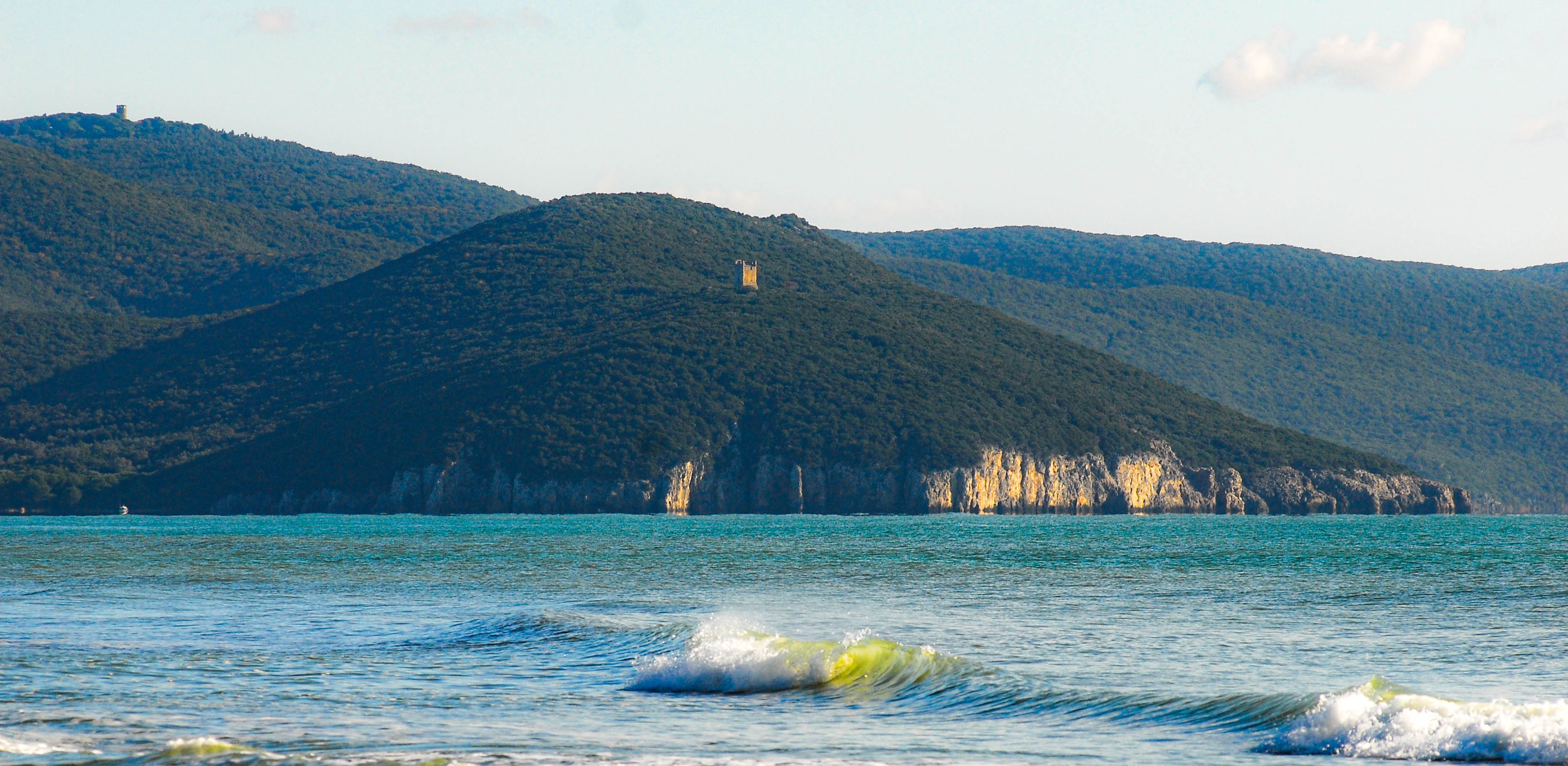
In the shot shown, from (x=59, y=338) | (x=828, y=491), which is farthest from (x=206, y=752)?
(x=59, y=338)

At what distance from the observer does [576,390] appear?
403 ft

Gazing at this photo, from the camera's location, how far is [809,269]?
574ft

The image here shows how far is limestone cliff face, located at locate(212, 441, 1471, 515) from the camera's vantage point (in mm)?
116625

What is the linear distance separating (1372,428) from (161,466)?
454 ft

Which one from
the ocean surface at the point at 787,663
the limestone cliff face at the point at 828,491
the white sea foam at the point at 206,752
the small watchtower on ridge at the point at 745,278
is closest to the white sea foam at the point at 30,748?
the ocean surface at the point at 787,663

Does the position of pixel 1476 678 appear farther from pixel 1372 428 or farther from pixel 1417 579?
pixel 1372 428

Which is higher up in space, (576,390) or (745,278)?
(745,278)

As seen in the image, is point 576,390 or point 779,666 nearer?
point 779,666

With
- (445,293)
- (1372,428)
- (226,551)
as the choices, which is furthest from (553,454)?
(1372,428)

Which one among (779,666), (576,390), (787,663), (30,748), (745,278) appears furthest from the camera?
(745,278)

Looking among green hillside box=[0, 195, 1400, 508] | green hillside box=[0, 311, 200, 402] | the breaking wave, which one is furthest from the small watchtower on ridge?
the breaking wave

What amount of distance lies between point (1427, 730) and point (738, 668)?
818 cm

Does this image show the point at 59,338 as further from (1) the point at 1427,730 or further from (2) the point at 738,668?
(1) the point at 1427,730

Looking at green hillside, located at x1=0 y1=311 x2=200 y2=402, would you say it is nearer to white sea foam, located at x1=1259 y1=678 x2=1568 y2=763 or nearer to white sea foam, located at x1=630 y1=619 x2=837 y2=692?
white sea foam, located at x1=630 y1=619 x2=837 y2=692
